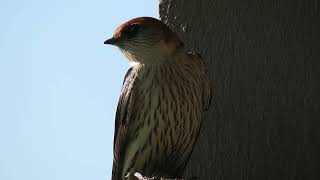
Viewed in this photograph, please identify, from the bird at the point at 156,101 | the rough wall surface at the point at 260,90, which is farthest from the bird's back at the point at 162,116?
the rough wall surface at the point at 260,90

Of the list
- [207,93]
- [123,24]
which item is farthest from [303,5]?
[123,24]

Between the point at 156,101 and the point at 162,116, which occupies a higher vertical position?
the point at 156,101

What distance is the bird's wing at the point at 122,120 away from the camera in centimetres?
550

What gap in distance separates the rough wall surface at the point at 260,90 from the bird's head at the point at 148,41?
28 cm

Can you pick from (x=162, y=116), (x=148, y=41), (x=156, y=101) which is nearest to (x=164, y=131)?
(x=162, y=116)

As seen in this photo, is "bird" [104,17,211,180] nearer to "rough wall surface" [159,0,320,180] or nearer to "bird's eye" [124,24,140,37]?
"bird's eye" [124,24,140,37]

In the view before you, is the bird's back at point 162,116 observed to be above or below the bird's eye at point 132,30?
below

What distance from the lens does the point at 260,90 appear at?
5676mm

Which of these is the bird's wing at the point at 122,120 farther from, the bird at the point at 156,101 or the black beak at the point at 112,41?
the black beak at the point at 112,41

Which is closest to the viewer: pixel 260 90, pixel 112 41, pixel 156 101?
pixel 156 101

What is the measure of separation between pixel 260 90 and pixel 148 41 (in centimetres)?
85

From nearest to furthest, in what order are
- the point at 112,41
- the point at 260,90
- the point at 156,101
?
the point at 156,101, the point at 112,41, the point at 260,90

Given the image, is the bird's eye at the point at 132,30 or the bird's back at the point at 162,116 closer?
the bird's back at the point at 162,116

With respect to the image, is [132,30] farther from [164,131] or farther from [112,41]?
[164,131]
